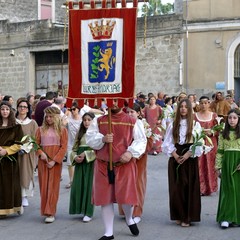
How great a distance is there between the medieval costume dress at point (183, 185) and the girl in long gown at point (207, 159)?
84.8 inches

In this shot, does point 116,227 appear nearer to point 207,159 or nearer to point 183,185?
point 183,185

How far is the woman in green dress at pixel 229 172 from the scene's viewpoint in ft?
27.2

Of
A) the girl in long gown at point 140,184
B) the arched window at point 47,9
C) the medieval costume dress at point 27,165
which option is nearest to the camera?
the girl in long gown at point 140,184

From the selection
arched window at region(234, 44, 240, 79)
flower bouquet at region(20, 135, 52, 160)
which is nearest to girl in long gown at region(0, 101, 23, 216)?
flower bouquet at region(20, 135, 52, 160)

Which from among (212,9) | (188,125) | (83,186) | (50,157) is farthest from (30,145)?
(212,9)

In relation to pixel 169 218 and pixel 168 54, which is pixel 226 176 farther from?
pixel 168 54

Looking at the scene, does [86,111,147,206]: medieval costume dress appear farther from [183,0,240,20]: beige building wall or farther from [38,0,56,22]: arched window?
[38,0,56,22]: arched window

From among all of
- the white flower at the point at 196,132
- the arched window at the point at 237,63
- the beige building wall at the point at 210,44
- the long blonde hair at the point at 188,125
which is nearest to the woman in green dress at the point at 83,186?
the long blonde hair at the point at 188,125

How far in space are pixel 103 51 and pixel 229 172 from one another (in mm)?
2346

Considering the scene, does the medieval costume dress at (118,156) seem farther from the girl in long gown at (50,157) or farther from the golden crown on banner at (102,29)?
the girl in long gown at (50,157)

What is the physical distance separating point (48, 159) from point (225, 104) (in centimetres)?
762

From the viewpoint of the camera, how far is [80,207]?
9.09m

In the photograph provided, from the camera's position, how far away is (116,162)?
7.66m

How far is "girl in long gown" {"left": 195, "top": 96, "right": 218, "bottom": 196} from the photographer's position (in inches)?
429
